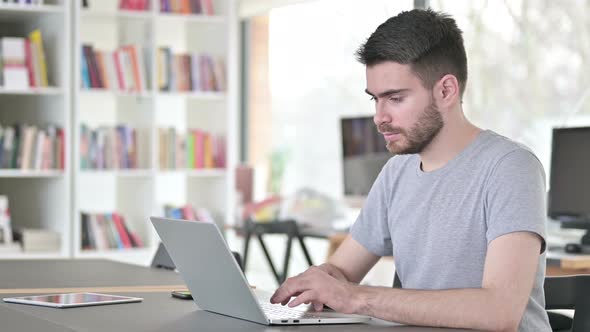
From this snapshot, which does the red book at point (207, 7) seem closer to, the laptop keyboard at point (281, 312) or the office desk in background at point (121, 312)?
the office desk in background at point (121, 312)

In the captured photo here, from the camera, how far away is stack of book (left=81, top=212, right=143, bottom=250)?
17.9ft

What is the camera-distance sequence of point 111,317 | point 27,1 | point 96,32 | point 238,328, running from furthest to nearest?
point 96,32
point 27,1
point 111,317
point 238,328

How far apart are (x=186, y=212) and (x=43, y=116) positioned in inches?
37.3

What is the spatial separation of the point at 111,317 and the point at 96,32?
3.99 metres

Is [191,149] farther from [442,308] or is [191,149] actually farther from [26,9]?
[442,308]

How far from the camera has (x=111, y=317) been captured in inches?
75.0

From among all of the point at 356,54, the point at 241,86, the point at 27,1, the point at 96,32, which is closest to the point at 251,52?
the point at 241,86

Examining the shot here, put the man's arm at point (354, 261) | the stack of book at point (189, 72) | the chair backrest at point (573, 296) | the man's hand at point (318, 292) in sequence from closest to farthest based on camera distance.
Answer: the man's hand at point (318, 292), the chair backrest at point (573, 296), the man's arm at point (354, 261), the stack of book at point (189, 72)

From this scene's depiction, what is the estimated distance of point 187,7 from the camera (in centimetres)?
574

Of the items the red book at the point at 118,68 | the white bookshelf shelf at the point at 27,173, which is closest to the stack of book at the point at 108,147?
the white bookshelf shelf at the point at 27,173

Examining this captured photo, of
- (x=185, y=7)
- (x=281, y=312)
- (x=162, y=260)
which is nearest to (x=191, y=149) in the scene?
(x=185, y=7)

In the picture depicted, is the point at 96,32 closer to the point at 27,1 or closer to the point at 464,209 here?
the point at 27,1

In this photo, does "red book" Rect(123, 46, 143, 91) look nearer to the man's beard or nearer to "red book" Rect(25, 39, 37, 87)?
"red book" Rect(25, 39, 37, 87)

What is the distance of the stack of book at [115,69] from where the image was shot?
5.43 metres
